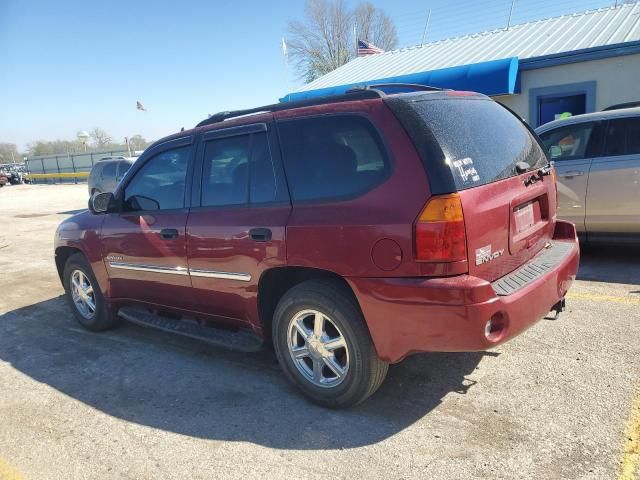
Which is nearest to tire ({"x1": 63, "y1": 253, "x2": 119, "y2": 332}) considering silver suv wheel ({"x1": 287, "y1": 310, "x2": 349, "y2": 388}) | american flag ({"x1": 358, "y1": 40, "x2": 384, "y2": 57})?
silver suv wheel ({"x1": 287, "y1": 310, "x2": 349, "y2": 388})

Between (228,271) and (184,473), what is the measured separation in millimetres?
1318

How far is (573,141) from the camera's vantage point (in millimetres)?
6188

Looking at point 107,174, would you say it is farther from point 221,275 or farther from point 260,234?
point 260,234

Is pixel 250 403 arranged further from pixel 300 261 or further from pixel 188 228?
pixel 188 228

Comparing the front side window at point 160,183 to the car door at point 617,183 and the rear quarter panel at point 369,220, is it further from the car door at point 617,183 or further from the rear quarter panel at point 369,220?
the car door at point 617,183

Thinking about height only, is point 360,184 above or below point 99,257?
above

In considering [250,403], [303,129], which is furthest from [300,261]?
[250,403]

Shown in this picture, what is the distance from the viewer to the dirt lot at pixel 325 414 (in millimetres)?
2617

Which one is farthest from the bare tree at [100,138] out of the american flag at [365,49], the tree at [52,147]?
the american flag at [365,49]

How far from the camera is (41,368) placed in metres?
4.18

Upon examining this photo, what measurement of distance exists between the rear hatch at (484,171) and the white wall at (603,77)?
9681 mm

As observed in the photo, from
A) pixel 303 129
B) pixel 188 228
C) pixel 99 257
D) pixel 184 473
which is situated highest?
pixel 303 129

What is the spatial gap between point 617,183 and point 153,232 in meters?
5.10

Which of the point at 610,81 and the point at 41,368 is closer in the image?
the point at 41,368
